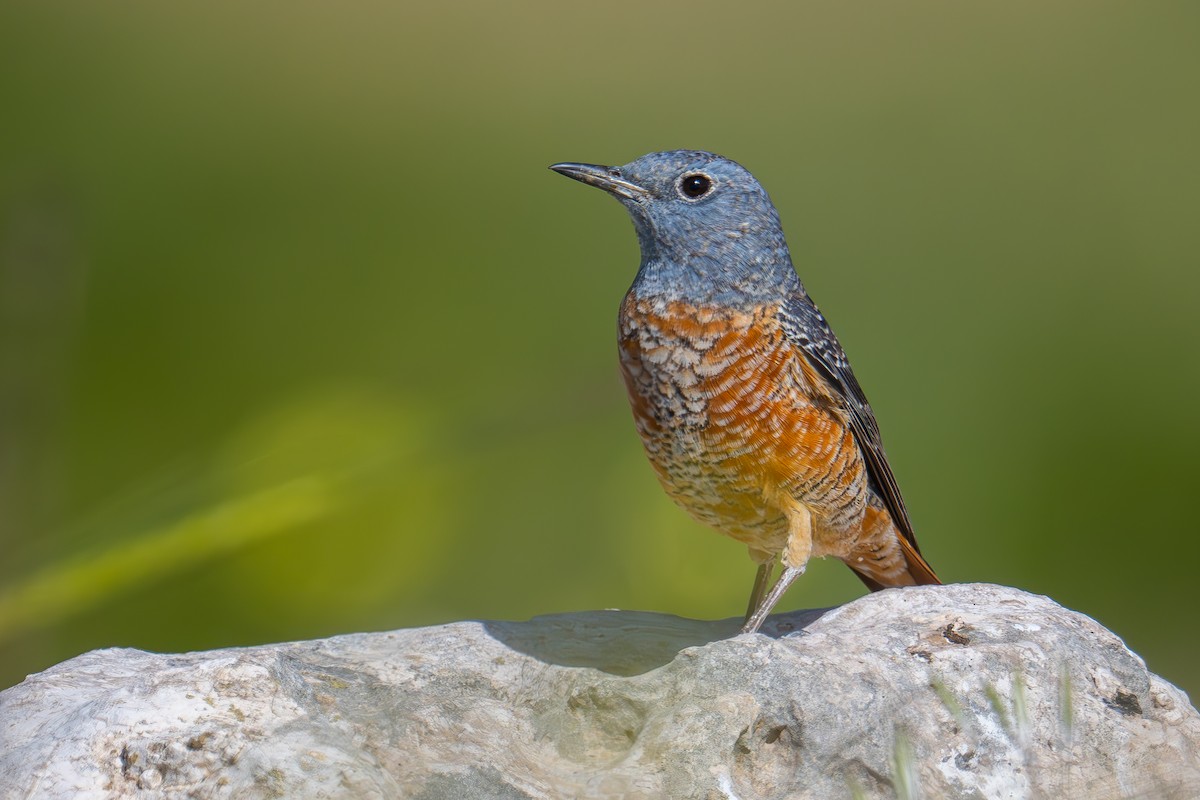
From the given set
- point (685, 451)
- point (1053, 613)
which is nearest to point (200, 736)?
point (685, 451)

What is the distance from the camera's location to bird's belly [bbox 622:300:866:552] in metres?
3.16

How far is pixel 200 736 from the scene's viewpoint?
83.7 inches

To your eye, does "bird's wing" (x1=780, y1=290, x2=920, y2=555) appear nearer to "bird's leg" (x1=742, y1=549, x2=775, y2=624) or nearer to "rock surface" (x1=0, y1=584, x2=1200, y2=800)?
"bird's leg" (x1=742, y1=549, x2=775, y2=624)

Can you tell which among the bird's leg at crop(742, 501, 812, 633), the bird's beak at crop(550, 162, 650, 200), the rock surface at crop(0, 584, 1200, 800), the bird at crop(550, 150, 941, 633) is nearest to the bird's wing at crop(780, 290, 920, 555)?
the bird at crop(550, 150, 941, 633)

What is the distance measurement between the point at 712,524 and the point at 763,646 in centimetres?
97

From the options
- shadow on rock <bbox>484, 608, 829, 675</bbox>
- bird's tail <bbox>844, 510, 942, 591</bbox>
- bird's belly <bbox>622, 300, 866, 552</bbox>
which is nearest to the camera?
shadow on rock <bbox>484, 608, 829, 675</bbox>

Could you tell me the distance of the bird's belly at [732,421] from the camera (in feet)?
10.4

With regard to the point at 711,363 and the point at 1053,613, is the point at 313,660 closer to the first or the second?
the point at 711,363

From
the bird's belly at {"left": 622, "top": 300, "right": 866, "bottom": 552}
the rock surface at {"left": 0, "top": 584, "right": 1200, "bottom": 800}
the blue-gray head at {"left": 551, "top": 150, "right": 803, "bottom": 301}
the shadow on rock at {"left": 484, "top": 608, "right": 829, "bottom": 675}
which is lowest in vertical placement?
the shadow on rock at {"left": 484, "top": 608, "right": 829, "bottom": 675}

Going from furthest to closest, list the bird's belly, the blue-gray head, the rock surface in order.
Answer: the blue-gray head, the bird's belly, the rock surface

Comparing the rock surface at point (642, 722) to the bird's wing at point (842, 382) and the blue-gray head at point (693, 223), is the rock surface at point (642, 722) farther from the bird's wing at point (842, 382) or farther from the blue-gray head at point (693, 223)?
the blue-gray head at point (693, 223)

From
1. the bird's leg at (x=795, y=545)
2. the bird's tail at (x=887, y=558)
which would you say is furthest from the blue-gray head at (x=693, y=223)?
the bird's tail at (x=887, y=558)

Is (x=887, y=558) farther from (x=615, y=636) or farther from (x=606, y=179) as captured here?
(x=606, y=179)

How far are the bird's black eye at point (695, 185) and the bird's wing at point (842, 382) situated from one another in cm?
37
